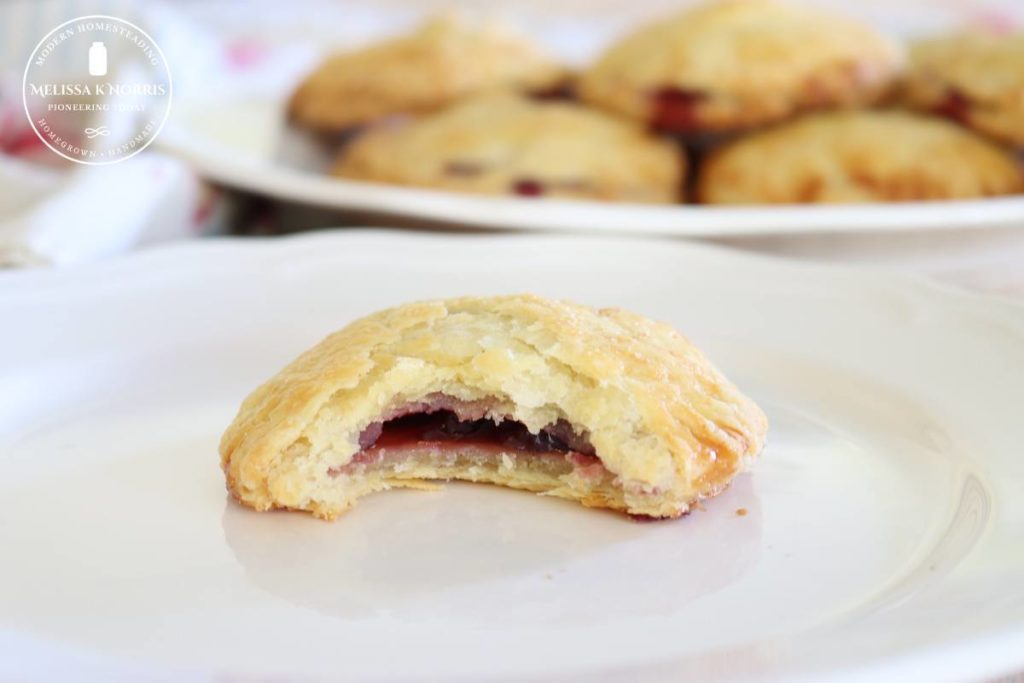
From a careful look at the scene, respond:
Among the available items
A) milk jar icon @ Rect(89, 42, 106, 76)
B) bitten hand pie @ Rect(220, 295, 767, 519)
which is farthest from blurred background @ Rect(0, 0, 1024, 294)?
bitten hand pie @ Rect(220, 295, 767, 519)

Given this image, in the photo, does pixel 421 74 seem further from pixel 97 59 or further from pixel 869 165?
pixel 869 165

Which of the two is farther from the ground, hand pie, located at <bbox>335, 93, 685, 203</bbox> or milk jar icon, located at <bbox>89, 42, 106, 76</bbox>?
milk jar icon, located at <bbox>89, 42, 106, 76</bbox>

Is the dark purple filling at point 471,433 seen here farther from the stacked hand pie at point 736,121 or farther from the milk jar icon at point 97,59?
the milk jar icon at point 97,59

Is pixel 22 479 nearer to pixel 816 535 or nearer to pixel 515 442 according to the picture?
pixel 515 442

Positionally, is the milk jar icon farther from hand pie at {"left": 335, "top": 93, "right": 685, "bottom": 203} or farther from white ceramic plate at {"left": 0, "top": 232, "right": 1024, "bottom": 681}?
white ceramic plate at {"left": 0, "top": 232, "right": 1024, "bottom": 681}

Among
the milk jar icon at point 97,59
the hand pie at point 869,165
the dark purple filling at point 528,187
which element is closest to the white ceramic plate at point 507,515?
the dark purple filling at point 528,187

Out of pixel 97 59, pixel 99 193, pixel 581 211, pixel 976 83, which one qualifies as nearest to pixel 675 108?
pixel 581 211
